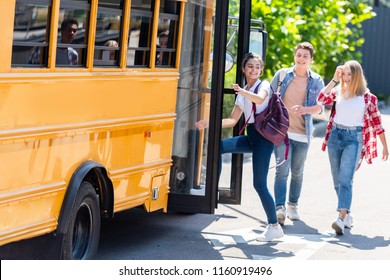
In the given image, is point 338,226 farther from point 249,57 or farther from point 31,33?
point 31,33

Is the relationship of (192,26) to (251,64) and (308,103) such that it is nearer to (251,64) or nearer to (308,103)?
(251,64)

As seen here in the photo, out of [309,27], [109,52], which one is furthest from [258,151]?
[309,27]

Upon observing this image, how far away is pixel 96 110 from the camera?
7.51 m

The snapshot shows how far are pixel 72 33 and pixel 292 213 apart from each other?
3.99m

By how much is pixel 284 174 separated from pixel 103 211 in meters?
2.76

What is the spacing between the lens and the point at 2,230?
21.1 feet

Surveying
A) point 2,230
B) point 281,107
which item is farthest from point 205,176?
point 2,230

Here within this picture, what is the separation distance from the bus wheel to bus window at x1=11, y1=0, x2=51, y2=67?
42.4 inches

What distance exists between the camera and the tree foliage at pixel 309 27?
57.6ft

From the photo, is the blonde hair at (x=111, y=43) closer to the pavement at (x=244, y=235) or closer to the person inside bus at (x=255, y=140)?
the person inside bus at (x=255, y=140)

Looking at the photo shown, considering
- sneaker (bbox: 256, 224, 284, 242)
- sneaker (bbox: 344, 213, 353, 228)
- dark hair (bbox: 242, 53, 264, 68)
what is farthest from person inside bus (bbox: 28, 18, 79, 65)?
sneaker (bbox: 344, 213, 353, 228)

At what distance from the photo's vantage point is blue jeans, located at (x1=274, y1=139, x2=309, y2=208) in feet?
33.7

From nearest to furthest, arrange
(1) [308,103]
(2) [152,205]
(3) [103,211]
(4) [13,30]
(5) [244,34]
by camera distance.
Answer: (4) [13,30] → (3) [103,211] → (2) [152,205] → (5) [244,34] → (1) [308,103]

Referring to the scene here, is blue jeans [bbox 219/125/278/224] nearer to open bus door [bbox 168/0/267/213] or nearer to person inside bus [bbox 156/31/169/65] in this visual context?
open bus door [bbox 168/0/267/213]
